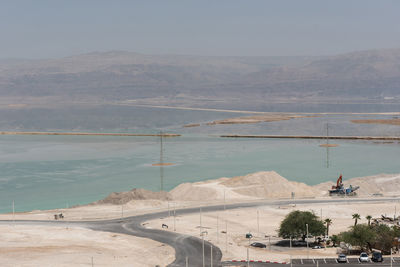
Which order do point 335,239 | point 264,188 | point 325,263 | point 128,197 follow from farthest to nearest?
point 264,188 → point 128,197 → point 335,239 → point 325,263

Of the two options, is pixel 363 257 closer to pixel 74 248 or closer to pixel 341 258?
pixel 341 258

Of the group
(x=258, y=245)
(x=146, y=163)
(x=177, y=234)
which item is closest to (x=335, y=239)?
(x=258, y=245)

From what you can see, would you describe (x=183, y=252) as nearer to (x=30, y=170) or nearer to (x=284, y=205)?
(x=284, y=205)

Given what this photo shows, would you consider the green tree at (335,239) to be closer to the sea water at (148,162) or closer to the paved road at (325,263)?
the paved road at (325,263)

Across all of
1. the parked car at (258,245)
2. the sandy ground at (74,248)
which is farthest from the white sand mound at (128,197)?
the parked car at (258,245)

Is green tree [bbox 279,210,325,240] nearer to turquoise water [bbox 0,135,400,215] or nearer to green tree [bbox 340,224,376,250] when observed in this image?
green tree [bbox 340,224,376,250]
